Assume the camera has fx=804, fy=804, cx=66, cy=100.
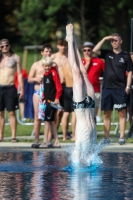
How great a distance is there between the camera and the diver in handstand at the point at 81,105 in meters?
11.1

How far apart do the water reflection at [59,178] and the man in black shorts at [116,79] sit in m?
2.36

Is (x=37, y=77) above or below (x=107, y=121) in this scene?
above

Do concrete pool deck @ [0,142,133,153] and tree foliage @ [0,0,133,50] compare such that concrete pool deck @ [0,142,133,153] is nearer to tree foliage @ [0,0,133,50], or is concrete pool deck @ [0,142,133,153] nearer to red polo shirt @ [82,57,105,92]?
red polo shirt @ [82,57,105,92]

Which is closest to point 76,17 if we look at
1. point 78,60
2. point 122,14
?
point 122,14

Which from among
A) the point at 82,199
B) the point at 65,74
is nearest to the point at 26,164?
the point at 82,199

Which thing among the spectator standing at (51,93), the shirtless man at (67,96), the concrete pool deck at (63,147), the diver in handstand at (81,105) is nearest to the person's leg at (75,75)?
the diver in handstand at (81,105)

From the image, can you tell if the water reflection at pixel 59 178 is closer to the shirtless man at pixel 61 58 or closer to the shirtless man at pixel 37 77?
the shirtless man at pixel 37 77

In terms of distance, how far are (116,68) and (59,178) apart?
548cm

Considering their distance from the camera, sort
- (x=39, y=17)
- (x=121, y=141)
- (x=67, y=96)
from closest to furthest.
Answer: (x=121, y=141), (x=67, y=96), (x=39, y=17)

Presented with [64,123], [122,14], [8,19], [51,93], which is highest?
[8,19]

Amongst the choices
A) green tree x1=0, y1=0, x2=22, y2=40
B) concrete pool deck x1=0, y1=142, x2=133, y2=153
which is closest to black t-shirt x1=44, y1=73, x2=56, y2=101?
concrete pool deck x1=0, y1=142, x2=133, y2=153

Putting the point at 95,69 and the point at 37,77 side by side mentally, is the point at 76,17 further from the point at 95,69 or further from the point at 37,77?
the point at 37,77

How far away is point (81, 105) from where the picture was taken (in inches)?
437

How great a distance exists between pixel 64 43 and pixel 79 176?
20.2 ft
